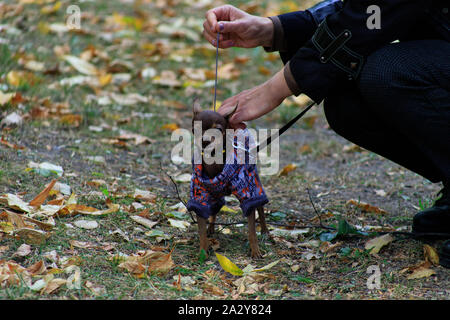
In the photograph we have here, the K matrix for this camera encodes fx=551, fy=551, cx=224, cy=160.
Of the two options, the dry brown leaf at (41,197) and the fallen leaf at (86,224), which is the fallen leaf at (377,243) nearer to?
the fallen leaf at (86,224)

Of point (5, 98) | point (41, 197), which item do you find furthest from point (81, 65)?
point (41, 197)

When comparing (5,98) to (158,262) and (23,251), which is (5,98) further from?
(158,262)

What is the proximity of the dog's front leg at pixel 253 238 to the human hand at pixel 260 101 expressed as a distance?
0.40 metres

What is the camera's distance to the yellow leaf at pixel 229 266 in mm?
2234

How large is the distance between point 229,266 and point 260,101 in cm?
71

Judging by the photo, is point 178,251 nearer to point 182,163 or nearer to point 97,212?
point 97,212

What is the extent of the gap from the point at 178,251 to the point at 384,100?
1.10 m

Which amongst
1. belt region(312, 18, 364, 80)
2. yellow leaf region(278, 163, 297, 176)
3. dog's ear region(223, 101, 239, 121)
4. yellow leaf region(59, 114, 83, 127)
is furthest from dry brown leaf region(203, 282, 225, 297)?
yellow leaf region(59, 114, 83, 127)

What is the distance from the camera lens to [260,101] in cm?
236

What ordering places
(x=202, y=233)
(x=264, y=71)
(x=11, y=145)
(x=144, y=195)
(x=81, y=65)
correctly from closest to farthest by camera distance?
(x=202, y=233) < (x=144, y=195) < (x=11, y=145) < (x=81, y=65) < (x=264, y=71)

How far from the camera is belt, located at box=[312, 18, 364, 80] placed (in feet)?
7.34

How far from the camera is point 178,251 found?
243cm

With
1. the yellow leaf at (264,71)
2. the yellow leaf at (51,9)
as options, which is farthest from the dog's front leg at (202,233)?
the yellow leaf at (51,9)
